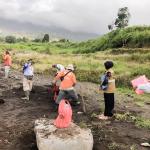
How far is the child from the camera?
14.2 meters

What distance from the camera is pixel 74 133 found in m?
11.5

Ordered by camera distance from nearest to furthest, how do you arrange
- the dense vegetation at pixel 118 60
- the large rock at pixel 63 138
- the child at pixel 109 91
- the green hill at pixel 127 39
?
the large rock at pixel 63 138 → the child at pixel 109 91 → the dense vegetation at pixel 118 60 → the green hill at pixel 127 39

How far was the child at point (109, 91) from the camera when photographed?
14156 mm

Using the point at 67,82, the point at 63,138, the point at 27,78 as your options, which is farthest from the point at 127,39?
the point at 63,138

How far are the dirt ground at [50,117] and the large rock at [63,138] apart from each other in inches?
20.3

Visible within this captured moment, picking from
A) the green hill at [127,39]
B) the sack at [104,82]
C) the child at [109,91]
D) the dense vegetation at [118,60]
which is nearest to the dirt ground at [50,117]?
the child at [109,91]

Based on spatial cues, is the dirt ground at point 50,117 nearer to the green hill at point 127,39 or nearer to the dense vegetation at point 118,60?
the dense vegetation at point 118,60

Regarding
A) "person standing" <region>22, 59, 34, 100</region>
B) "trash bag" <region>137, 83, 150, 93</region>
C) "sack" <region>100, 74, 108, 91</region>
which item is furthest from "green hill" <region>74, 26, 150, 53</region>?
"trash bag" <region>137, 83, 150, 93</region>

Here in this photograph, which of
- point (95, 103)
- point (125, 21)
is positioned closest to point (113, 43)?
point (125, 21)

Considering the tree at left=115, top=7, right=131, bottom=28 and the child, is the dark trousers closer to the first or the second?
the child

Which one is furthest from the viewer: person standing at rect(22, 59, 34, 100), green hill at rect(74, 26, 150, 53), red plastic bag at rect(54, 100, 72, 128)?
green hill at rect(74, 26, 150, 53)

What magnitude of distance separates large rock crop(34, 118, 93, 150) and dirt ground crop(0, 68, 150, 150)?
0.51m

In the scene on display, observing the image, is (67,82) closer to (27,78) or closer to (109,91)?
(109,91)

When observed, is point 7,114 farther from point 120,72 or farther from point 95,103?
point 120,72
